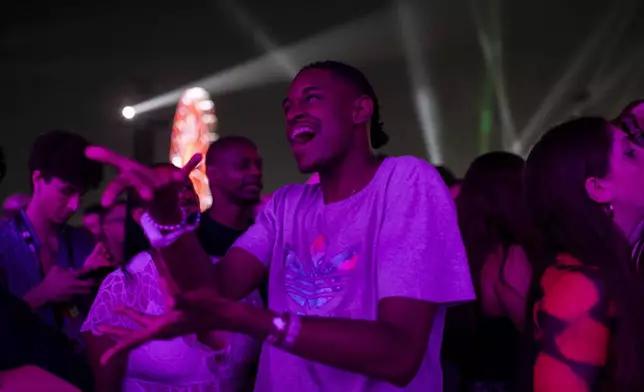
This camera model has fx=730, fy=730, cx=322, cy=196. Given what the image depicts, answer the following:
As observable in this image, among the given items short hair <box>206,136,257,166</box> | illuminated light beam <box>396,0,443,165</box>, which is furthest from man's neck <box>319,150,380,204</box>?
illuminated light beam <box>396,0,443,165</box>

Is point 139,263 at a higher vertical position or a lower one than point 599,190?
lower

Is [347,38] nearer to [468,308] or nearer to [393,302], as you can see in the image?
[468,308]

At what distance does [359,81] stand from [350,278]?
0.59 meters

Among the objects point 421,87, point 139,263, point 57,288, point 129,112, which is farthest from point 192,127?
point 139,263

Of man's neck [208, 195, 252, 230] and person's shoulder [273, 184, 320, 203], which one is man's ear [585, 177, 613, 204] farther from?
man's neck [208, 195, 252, 230]

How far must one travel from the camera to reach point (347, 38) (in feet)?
47.8

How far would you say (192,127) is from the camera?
39.2 feet

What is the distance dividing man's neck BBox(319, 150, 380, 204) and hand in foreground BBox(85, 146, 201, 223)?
0.38 m

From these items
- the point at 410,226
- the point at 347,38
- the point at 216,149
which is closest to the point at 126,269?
the point at 410,226

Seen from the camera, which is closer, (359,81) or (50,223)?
(359,81)

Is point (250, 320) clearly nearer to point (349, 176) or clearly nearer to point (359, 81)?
point (349, 176)

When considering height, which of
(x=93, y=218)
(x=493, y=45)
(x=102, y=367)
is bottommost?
(x=102, y=367)

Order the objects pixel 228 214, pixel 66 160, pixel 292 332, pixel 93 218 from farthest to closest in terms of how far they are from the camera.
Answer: pixel 93 218 < pixel 228 214 < pixel 66 160 < pixel 292 332

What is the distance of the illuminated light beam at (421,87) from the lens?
576 inches
